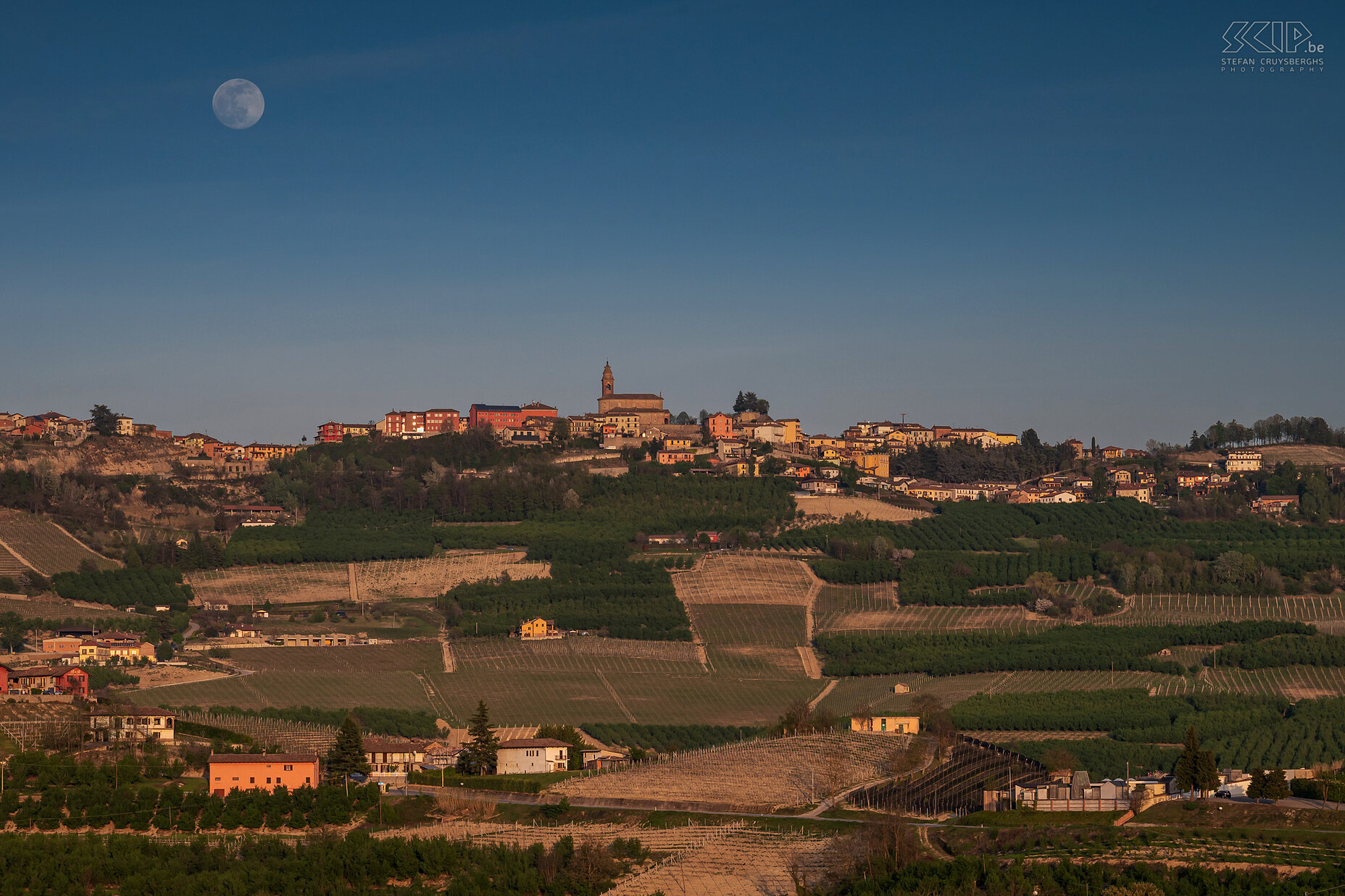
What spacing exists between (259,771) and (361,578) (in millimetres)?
45328

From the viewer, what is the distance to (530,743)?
178 ft

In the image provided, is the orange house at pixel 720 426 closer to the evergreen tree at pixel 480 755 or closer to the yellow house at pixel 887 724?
the yellow house at pixel 887 724

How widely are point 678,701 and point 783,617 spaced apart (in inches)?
578

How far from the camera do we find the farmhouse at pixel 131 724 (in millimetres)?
52094

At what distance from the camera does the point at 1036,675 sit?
73188mm

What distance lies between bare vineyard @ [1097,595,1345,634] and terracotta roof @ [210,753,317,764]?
4619 centimetres

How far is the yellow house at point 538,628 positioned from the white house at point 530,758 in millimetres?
25948

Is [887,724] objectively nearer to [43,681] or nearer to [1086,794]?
[1086,794]

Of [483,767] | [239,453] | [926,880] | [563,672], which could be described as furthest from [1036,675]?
[239,453]

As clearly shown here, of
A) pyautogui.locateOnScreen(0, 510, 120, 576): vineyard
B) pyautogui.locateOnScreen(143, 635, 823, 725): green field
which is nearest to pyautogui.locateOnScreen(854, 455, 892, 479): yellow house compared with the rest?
pyautogui.locateOnScreen(143, 635, 823, 725): green field

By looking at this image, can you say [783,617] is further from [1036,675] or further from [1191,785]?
[1191,785]

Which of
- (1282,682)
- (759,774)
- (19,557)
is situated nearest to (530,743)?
(759,774)

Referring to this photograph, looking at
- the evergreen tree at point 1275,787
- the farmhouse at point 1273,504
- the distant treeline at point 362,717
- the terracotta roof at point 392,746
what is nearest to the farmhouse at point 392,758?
the terracotta roof at point 392,746

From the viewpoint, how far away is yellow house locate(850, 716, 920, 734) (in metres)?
57.6
